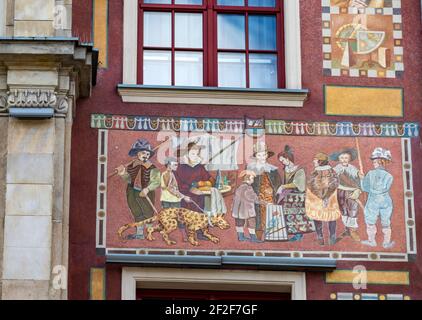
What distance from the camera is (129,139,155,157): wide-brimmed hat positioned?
703 inches

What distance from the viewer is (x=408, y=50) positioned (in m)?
18.6

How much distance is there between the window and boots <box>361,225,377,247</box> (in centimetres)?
206

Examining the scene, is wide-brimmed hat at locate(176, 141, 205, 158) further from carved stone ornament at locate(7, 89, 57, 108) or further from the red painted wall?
carved stone ornament at locate(7, 89, 57, 108)

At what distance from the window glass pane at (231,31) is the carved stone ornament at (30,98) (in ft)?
8.26

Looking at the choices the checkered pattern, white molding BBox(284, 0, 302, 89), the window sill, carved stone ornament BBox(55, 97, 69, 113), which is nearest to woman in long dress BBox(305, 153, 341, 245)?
the window sill

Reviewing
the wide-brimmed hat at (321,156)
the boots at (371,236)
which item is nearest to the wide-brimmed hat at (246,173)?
the wide-brimmed hat at (321,156)

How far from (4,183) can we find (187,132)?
7.58 feet

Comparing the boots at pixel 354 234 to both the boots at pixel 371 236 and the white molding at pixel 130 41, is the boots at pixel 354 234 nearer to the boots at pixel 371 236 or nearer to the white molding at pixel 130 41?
the boots at pixel 371 236

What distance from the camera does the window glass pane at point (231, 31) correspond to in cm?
1872

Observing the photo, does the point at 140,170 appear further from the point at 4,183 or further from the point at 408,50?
the point at 408,50

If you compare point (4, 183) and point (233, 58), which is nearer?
point (4, 183)

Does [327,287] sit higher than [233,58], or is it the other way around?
[233,58]
